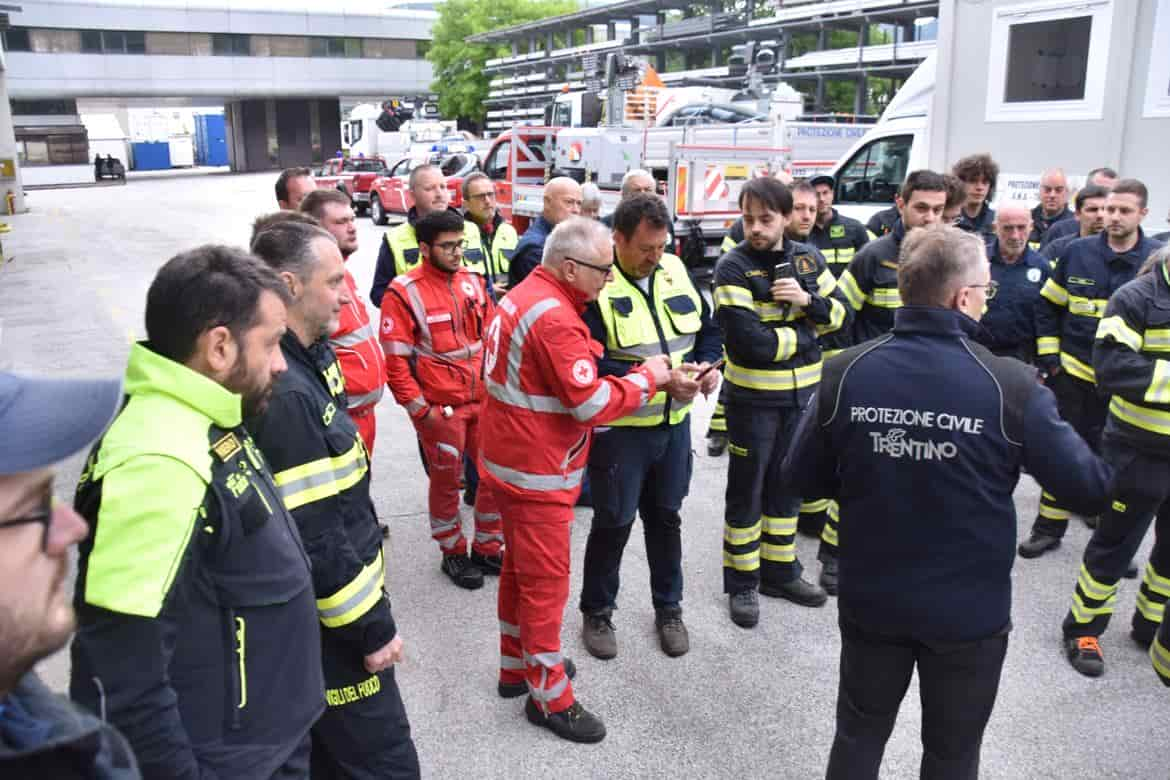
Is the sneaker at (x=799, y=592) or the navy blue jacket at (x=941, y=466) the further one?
the sneaker at (x=799, y=592)

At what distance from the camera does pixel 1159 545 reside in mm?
4117

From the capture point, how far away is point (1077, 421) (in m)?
5.41

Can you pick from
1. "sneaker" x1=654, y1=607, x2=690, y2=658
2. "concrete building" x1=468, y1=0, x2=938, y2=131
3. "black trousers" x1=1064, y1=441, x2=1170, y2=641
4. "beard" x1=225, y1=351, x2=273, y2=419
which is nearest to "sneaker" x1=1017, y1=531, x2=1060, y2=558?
"black trousers" x1=1064, y1=441, x2=1170, y2=641

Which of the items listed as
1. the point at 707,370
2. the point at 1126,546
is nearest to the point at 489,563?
the point at 707,370

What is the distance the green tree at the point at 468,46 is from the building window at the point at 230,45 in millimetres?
11444

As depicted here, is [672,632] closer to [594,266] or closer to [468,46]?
[594,266]

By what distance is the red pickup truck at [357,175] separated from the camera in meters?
27.2

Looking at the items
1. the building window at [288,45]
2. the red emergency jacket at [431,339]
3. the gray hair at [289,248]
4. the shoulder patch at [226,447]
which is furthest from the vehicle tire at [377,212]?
the building window at [288,45]

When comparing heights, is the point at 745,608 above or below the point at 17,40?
below

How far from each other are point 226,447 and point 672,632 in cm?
290

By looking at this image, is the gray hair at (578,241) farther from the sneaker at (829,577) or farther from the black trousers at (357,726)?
the sneaker at (829,577)

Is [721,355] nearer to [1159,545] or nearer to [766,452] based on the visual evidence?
[766,452]

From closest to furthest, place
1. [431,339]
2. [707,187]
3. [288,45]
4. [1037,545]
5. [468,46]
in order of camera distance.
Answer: [431,339] < [1037,545] < [707,187] < [468,46] < [288,45]

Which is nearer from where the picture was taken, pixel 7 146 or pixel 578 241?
pixel 578 241
